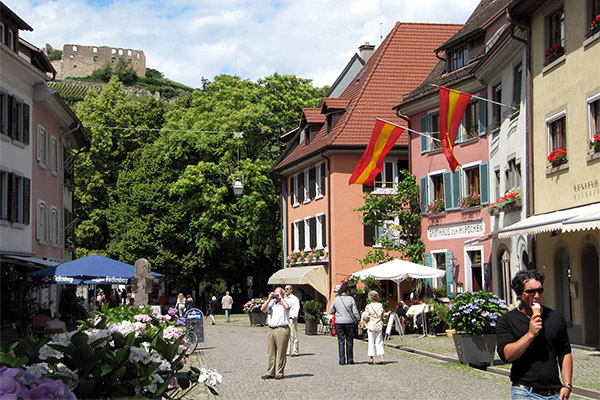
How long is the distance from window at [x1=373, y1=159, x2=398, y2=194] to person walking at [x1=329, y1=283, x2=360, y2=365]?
22562 mm

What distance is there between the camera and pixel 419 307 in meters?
28.5

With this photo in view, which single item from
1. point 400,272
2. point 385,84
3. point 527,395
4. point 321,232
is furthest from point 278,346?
point 385,84

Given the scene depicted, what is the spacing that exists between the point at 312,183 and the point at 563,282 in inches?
925

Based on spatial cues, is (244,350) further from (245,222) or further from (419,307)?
(245,222)

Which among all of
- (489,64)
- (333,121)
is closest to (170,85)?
(333,121)

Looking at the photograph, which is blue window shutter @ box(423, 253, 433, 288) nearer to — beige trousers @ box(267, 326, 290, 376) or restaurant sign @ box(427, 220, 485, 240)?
restaurant sign @ box(427, 220, 485, 240)

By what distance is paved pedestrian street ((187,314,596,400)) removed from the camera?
13.6 meters

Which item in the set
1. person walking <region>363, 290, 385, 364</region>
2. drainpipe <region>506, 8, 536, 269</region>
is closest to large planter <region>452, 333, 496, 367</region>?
person walking <region>363, 290, 385, 364</region>

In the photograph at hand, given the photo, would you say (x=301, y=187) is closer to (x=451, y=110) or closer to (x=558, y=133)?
(x=451, y=110)

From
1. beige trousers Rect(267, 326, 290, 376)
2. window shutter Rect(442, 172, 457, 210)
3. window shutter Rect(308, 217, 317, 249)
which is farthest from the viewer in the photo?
window shutter Rect(308, 217, 317, 249)

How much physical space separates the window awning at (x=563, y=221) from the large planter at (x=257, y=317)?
66.4 ft

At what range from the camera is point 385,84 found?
43469 mm

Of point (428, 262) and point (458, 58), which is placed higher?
point (458, 58)

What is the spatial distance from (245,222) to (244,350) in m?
25.3
